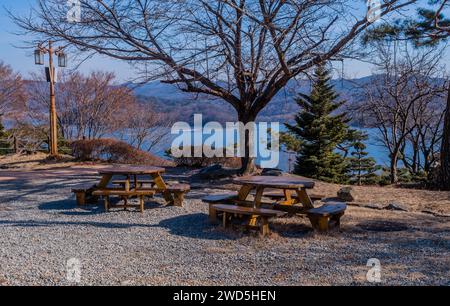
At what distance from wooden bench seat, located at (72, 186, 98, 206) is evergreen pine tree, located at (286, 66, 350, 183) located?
52.3ft

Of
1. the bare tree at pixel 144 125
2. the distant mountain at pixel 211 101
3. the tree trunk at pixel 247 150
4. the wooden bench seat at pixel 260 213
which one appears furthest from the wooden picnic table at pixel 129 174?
the bare tree at pixel 144 125

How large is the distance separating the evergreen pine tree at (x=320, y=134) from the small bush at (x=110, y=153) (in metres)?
9.61

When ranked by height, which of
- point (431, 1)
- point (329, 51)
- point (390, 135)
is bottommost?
Answer: point (390, 135)

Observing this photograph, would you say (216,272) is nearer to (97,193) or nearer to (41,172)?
(97,193)

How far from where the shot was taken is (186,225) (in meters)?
5.61

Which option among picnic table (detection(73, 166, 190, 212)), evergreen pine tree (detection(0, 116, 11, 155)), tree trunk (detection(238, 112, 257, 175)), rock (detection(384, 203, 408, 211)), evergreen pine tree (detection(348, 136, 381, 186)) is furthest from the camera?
evergreen pine tree (detection(348, 136, 381, 186))

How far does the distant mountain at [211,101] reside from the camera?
996 cm

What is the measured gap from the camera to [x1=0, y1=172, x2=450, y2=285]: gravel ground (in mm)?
3545

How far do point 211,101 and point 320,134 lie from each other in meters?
12.1

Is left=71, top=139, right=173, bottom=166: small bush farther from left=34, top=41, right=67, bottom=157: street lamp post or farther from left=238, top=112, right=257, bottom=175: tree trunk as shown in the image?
left=238, top=112, right=257, bottom=175: tree trunk

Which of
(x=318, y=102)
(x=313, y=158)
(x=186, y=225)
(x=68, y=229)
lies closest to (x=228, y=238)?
(x=186, y=225)

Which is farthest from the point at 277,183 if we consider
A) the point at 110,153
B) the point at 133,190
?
the point at 110,153

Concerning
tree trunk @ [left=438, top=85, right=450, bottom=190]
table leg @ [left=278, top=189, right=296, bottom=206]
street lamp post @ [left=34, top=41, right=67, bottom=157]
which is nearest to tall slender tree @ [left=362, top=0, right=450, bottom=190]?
tree trunk @ [left=438, top=85, right=450, bottom=190]

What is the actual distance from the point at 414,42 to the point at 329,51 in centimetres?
406
